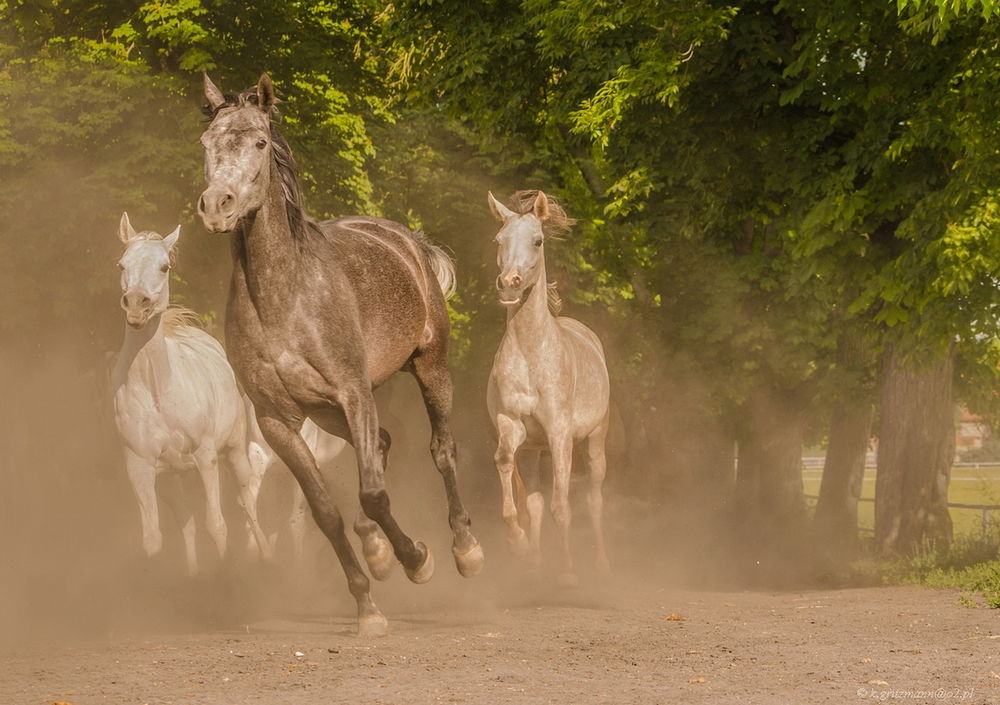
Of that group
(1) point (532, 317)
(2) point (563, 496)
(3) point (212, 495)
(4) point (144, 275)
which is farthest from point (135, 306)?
(2) point (563, 496)

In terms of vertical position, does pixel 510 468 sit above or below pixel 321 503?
above

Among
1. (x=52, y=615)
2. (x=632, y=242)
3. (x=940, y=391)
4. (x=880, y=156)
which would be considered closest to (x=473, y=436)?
(x=632, y=242)

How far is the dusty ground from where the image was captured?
7.93m

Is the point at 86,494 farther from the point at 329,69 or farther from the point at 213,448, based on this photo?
the point at 213,448

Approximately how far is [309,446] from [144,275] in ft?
12.9

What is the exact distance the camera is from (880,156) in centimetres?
1551

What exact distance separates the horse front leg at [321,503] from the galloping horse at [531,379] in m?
3.51

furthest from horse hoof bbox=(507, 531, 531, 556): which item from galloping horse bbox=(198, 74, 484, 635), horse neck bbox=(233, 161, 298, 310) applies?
horse neck bbox=(233, 161, 298, 310)

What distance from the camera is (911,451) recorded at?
17406 mm

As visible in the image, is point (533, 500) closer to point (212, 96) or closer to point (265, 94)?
point (265, 94)

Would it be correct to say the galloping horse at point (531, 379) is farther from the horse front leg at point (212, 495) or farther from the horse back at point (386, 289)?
the horse front leg at point (212, 495)

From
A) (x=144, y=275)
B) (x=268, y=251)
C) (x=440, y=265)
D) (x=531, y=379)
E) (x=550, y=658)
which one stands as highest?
(x=144, y=275)

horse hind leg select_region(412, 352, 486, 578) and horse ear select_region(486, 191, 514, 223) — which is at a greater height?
horse ear select_region(486, 191, 514, 223)

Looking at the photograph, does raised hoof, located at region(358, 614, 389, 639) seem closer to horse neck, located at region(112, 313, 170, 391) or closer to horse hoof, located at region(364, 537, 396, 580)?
horse hoof, located at region(364, 537, 396, 580)
